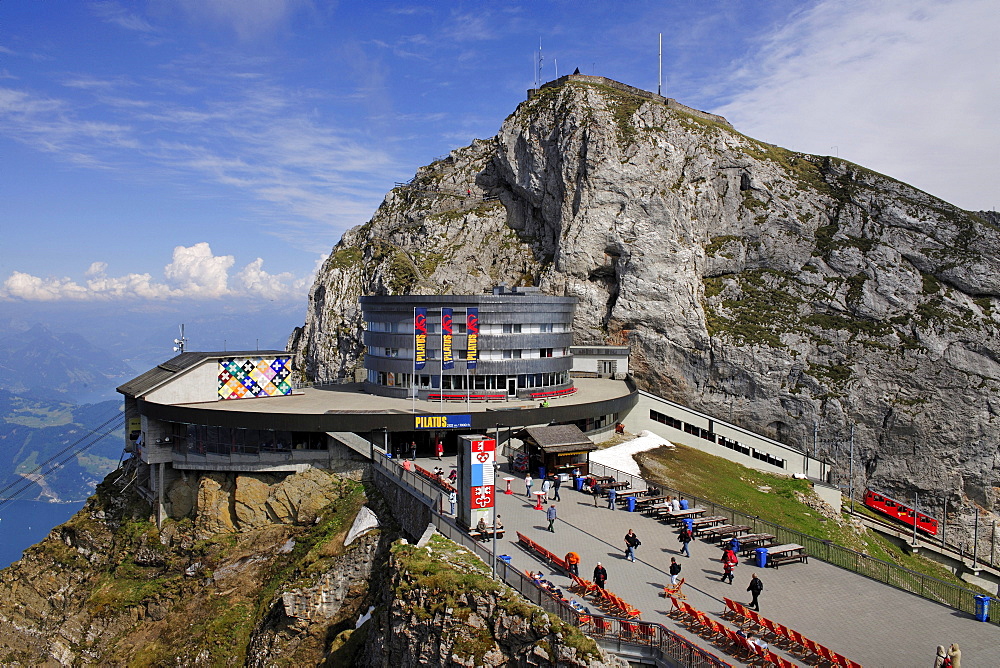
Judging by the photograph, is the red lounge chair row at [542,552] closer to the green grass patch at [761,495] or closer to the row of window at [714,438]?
the green grass patch at [761,495]

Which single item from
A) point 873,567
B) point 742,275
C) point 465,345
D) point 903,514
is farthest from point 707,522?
point 742,275

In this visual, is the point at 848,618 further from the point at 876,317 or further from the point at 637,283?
the point at 876,317

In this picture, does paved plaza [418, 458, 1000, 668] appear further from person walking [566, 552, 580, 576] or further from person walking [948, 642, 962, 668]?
person walking [948, 642, 962, 668]

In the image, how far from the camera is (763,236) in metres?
80.2

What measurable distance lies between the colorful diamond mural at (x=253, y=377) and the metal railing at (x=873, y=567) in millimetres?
34599

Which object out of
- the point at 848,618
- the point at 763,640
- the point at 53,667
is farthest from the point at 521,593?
the point at 53,667

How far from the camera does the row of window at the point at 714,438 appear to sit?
58.3 meters

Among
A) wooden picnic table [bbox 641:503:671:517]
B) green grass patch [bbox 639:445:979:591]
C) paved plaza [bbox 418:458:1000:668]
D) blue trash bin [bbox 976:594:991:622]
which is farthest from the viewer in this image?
green grass patch [bbox 639:445:979:591]

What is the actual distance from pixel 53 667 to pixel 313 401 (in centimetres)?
2327

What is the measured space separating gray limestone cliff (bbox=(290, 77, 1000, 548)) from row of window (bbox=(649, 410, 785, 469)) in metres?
12.3

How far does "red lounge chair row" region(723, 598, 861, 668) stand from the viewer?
55.4 feet

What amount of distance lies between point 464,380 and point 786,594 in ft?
104

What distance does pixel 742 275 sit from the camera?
79.1 m

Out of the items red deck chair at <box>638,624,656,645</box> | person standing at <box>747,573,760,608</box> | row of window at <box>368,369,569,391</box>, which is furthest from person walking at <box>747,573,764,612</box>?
row of window at <box>368,369,569,391</box>
